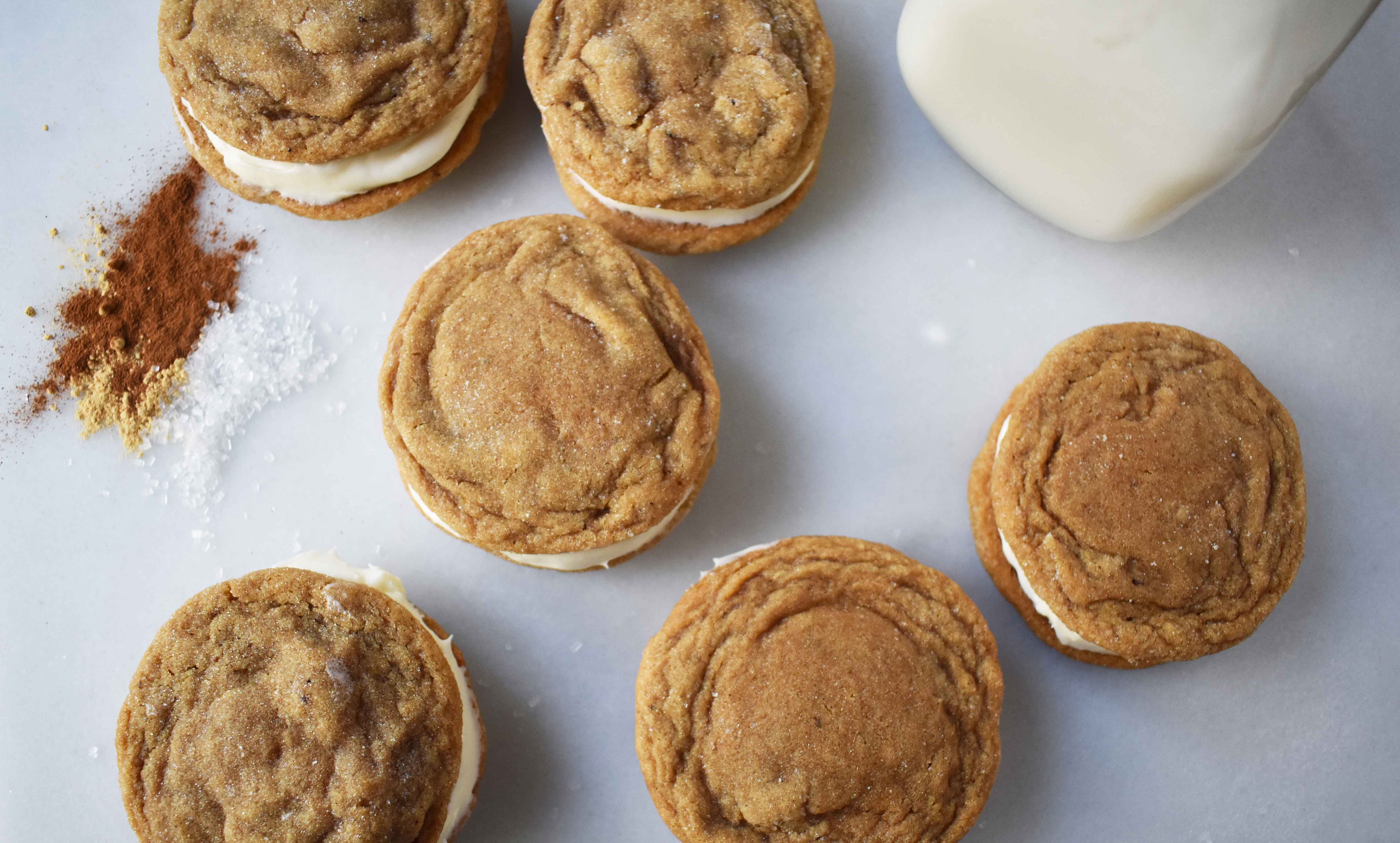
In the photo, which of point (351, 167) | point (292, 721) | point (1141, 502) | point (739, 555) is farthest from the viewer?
point (351, 167)

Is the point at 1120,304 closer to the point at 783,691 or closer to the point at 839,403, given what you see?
the point at 839,403

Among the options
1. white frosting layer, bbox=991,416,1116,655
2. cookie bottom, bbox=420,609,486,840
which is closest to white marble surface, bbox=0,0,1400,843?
cookie bottom, bbox=420,609,486,840

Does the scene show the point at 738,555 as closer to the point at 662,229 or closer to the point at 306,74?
the point at 662,229

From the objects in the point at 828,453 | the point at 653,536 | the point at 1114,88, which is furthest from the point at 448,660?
the point at 1114,88

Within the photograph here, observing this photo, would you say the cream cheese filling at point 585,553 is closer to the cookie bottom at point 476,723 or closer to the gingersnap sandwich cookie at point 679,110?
the cookie bottom at point 476,723

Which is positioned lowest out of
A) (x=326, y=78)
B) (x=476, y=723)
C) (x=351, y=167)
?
(x=476, y=723)

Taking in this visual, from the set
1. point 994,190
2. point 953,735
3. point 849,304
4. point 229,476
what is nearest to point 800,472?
point 849,304
